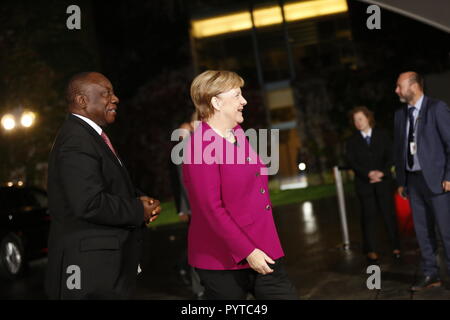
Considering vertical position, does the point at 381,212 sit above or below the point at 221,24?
below

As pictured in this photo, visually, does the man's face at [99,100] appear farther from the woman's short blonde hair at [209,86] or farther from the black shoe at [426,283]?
the black shoe at [426,283]

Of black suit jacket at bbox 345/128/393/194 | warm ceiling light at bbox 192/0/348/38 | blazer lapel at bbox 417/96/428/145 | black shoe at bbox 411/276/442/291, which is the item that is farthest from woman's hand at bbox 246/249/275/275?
warm ceiling light at bbox 192/0/348/38

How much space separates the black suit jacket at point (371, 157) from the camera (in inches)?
330

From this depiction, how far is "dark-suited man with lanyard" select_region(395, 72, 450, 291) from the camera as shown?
5938 millimetres

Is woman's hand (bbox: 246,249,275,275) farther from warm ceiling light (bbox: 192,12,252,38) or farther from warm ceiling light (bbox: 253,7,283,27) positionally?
warm ceiling light (bbox: 192,12,252,38)

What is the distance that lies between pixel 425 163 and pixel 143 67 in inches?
1096

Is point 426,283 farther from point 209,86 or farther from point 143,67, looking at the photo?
point 143,67

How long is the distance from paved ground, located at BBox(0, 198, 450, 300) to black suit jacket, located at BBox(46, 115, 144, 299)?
3643 mm

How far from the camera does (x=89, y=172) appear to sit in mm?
3182

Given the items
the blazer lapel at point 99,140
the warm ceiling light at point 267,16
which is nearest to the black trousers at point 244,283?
the blazer lapel at point 99,140

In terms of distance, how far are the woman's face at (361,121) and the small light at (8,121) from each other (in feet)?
39.2

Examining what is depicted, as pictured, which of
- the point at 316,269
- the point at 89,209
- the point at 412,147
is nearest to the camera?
the point at 89,209

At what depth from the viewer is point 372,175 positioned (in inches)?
326

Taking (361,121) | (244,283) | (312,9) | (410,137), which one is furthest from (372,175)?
(312,9)
